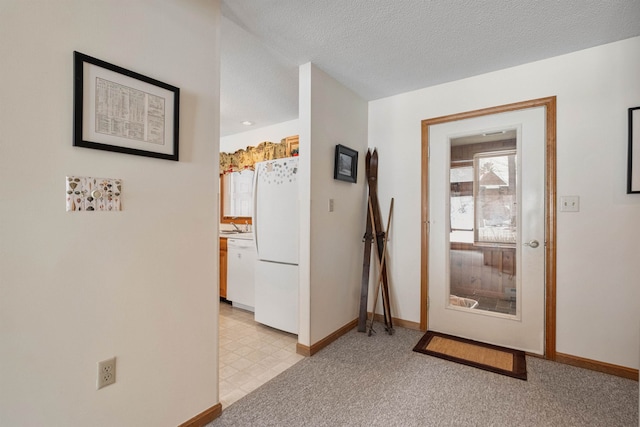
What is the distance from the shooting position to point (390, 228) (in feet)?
10.3

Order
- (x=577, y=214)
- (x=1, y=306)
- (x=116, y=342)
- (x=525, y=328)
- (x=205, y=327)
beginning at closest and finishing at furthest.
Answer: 1. (x=1, y=306)
2. (x=116, y=342)
3. (x=205, y=327)
4. (x=577, y=214)
5. (x=525, y=328)

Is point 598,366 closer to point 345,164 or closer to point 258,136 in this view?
point 345,164

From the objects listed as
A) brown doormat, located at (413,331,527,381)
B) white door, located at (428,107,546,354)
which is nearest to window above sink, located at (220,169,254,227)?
white door, located at (428,107,546,354)

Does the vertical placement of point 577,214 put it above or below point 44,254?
above

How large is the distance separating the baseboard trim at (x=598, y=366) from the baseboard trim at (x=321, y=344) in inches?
67.0

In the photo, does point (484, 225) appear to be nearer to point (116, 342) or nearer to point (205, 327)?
point (205, 327)

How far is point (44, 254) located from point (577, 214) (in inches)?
126

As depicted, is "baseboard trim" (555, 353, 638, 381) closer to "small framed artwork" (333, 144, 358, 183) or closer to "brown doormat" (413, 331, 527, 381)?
"brown doormat" (413, 331, 527, 381)

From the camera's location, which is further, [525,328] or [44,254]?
[525,328]

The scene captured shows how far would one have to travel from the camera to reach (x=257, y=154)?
4.41 meters

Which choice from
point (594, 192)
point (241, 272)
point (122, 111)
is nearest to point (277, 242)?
point (241, 272)

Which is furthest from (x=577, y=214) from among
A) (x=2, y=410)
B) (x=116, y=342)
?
(x=2, y=410)

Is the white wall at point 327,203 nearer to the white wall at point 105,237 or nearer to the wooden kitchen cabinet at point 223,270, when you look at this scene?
the white wall at point 105,237

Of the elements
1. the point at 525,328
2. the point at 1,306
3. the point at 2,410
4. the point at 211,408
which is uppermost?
the point at 1,306
